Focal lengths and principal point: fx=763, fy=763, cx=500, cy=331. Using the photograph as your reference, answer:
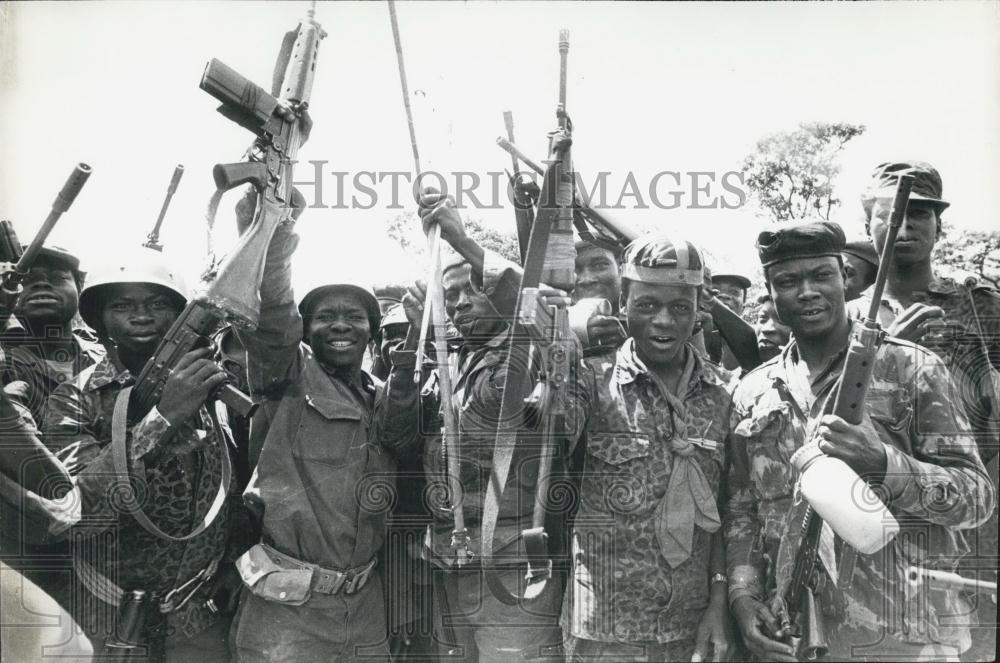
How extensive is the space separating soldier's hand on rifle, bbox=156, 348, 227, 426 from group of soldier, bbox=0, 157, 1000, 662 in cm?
1

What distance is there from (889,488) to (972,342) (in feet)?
5.84

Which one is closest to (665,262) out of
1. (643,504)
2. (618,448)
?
(618,448)

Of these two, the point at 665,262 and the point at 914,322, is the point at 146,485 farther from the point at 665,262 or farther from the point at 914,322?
the point at 914,322

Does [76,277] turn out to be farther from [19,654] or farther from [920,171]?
[920,171]

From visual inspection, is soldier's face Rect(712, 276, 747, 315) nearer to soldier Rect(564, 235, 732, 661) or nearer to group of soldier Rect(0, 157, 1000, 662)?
group of soldier Rect(0, 157, 1000, 662)

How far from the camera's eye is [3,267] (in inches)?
191

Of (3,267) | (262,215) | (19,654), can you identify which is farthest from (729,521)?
(3,267)

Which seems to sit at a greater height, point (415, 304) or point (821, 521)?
point (415, 304)

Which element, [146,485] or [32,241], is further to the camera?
[32,241]

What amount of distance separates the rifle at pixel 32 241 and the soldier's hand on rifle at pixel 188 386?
1353mm

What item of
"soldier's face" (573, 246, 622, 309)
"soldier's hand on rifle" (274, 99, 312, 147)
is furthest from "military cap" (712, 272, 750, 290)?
"soldier's hand on rifle" (274, 99, 312, 147)

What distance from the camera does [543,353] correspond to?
12.1 feet

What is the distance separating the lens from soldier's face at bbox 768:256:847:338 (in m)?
3.84

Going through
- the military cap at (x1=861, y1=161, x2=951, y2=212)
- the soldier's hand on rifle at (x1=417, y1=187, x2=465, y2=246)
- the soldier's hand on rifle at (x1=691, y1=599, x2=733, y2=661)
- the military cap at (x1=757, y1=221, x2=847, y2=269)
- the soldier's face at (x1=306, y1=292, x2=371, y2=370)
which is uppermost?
the military cap at (x1=861, y1=161, x2=951, y2=212)
